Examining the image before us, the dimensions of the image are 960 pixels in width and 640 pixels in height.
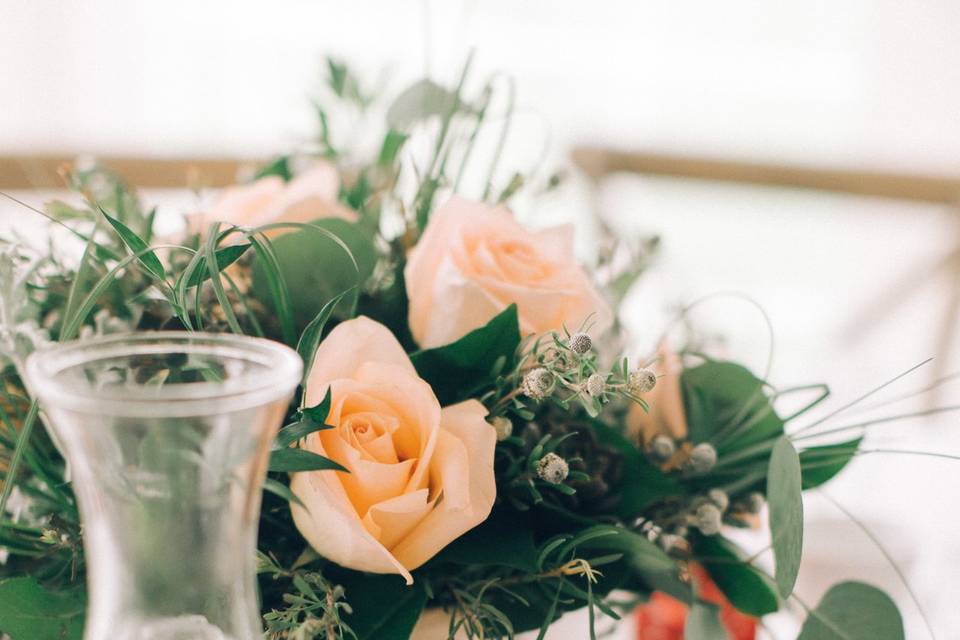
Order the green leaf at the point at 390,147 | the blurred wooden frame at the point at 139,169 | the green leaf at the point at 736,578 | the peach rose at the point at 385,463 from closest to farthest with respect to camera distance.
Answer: the peach rose at the point at 385,463, the green leaf at the point at 736,578, the green leaf at the point at 390,147, the blurred wooden frame at the point at 139,169

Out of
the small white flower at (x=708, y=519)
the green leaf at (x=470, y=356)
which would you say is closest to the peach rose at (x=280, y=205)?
the green leaf at (x=470, y=356)

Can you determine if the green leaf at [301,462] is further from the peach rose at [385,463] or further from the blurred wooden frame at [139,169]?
the blurred wooden frame at [139,169]

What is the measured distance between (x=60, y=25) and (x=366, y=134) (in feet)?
5.05

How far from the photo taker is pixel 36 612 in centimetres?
35

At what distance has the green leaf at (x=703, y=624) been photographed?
42 cm

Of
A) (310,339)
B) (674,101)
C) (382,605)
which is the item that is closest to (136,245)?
(310,339)

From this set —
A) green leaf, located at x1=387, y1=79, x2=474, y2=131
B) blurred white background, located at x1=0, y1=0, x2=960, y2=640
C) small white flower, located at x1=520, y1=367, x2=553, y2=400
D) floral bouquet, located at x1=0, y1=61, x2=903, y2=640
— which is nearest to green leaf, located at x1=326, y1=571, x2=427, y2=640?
floral bouquet, located at x1=0, y1=61, x2=903, y2=640

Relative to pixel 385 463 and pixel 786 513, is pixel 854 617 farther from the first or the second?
pixel 385 463

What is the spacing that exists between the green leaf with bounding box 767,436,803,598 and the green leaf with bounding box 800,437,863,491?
5cm

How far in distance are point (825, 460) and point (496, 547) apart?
0.19 metres

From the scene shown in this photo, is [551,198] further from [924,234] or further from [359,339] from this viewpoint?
[924,234]

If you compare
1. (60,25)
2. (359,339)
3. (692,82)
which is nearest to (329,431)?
(359,339)

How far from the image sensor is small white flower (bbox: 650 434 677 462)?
45 cm

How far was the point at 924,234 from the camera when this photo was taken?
2.16m
